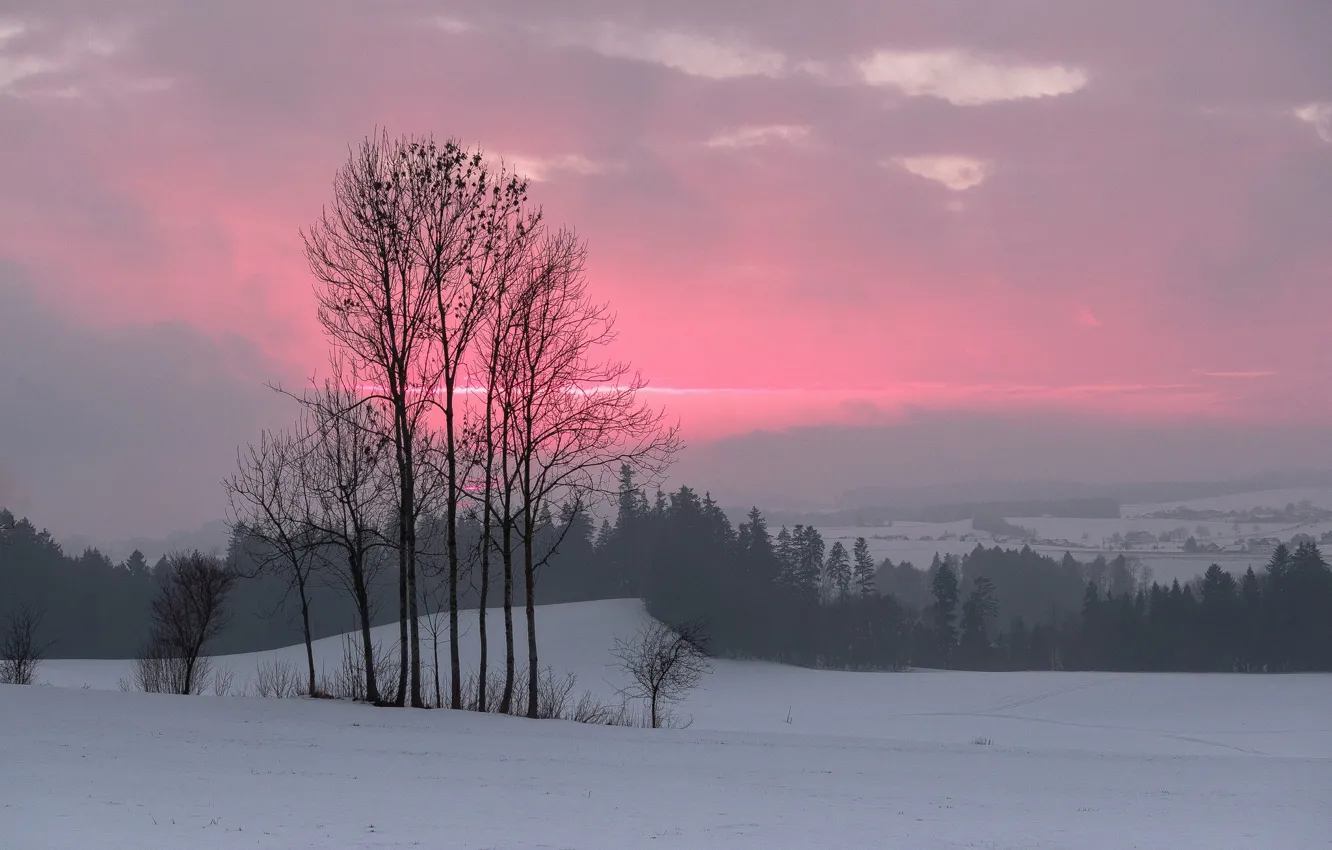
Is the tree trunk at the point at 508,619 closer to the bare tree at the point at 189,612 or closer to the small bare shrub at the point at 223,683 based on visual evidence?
A: the small bare shrub at the point at 223,683

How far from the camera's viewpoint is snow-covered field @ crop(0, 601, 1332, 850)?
911cm

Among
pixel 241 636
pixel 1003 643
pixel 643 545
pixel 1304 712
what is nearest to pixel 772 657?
pixel 643 545

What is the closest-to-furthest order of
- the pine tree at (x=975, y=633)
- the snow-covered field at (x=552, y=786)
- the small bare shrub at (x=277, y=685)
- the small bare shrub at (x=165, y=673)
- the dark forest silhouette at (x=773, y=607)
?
1. the snow-covered field at (x=552, y=786)
2. the small bare shrub at (x=277, y=685)
3. the small bare shrub at (x=165, y=673)
4. the dark forest silhouette at (x=773, y=607)
5. the pine tree at (x=975, y=633)

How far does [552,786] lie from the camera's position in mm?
11672

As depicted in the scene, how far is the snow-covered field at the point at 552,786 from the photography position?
29.9 feet

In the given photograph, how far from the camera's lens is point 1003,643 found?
86812 millimetres

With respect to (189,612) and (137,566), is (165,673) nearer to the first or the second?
(189,612)

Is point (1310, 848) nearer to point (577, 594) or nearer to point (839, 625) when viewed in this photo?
point (839, 625)

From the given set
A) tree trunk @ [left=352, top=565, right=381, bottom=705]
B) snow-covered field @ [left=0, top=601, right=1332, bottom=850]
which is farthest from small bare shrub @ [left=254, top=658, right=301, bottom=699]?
snow-covered field @ [left=0, top=601, right=1332, bottom=850]

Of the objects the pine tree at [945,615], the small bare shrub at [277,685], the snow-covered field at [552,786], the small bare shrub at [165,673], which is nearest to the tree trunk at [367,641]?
the snow-covered field at [552,786]

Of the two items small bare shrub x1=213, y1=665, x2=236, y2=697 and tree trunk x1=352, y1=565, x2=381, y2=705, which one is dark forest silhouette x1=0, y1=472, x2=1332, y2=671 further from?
tree trunk x1=352, y1=565, x2=381, y2=705

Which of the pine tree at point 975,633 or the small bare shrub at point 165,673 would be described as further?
the pine tree at point 975,633

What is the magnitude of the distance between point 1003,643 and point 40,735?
84014 mm

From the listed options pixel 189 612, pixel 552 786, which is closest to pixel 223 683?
pixel 189 612
